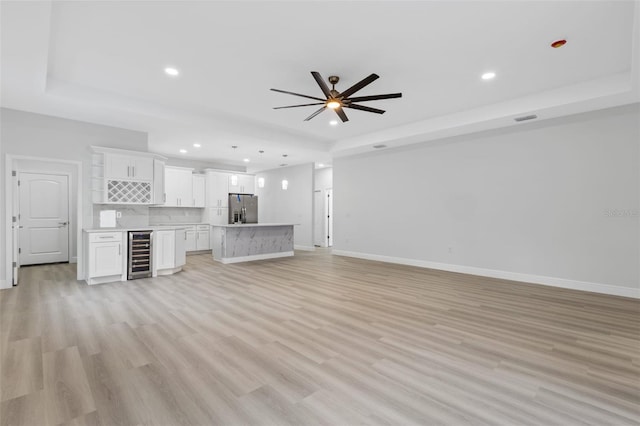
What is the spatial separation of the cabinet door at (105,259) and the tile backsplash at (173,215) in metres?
3.79

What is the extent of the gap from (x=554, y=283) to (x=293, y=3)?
573 centimetres

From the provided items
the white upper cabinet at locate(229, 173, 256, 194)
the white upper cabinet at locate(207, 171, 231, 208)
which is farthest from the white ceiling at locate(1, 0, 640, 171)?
the white upper cabinet at locate(229, 173, 256, 194)

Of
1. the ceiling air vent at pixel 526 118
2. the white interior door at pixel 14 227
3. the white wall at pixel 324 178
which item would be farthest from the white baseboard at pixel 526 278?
the white interior door at pixel 14 227

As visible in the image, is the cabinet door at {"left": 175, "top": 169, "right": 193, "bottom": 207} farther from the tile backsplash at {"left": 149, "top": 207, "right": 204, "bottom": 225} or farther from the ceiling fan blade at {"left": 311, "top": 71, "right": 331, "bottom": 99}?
the ceiling fan blade at {"left": 311, "top": 71, "right": 331, "bottom": 99}

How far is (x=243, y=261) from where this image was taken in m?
7.38

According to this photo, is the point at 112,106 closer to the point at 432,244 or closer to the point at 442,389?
the point at 442,389

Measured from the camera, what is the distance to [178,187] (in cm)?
884

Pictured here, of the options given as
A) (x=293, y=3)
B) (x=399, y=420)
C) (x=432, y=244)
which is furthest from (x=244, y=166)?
(x=399, y=420)

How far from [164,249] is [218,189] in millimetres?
4175

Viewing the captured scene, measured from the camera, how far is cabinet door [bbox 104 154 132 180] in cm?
541

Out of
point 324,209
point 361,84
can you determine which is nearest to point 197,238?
point 324,209

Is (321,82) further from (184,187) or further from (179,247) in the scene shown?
(184,187)

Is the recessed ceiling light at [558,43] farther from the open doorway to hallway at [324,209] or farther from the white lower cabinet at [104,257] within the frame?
the open doorway to hallway at [324,209]

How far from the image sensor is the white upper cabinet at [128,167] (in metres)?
5.44
